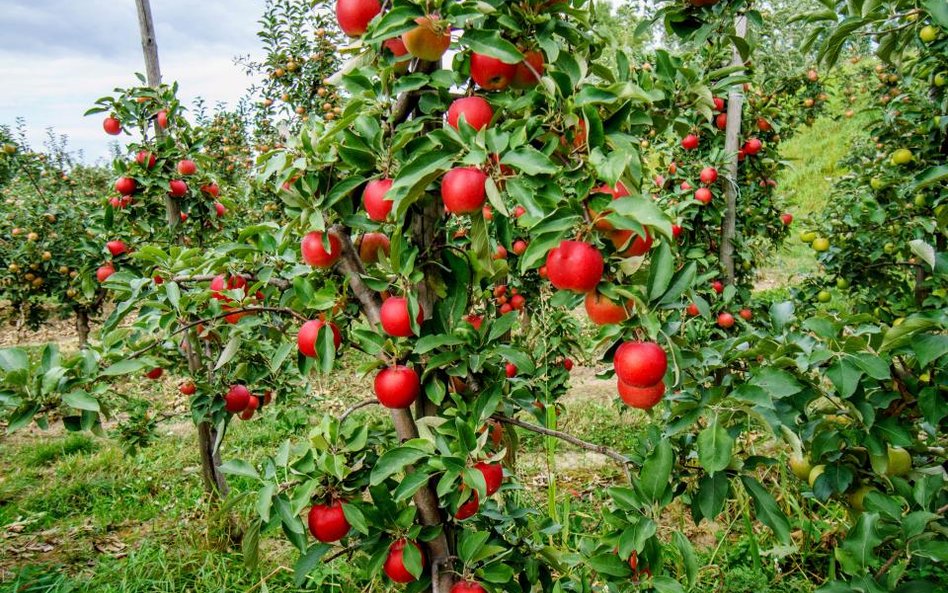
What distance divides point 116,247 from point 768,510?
3.22 metres

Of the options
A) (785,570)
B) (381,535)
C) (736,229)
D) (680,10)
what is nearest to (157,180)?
(381,535)

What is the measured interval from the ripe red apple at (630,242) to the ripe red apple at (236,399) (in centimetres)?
175

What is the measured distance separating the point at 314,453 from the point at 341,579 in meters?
1.74

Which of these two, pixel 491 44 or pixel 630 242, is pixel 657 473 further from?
pixel 491 44

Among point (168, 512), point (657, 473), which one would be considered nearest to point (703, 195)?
point (657, 473)

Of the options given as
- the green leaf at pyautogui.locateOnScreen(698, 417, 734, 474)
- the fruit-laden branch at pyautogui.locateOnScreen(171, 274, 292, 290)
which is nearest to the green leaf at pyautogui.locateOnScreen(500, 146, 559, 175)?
the green leaf at pyautogui.locateOnScreen(698, 417, 734, 474)

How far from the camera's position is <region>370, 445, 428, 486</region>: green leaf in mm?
1166

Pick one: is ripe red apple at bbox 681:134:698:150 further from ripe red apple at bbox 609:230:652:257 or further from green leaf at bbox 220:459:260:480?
green leaf at bbox 220:459:260:480

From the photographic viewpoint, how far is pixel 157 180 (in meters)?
2.91

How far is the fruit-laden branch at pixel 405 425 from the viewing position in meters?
1.32

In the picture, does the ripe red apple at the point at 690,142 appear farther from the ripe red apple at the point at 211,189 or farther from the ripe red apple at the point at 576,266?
the ripe red apple at the point at 576,266

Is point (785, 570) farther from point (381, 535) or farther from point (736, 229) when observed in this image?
point (381, 535)

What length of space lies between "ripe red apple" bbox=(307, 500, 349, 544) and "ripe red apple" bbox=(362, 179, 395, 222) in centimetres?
61

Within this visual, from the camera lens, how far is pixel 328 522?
4.02 feet
